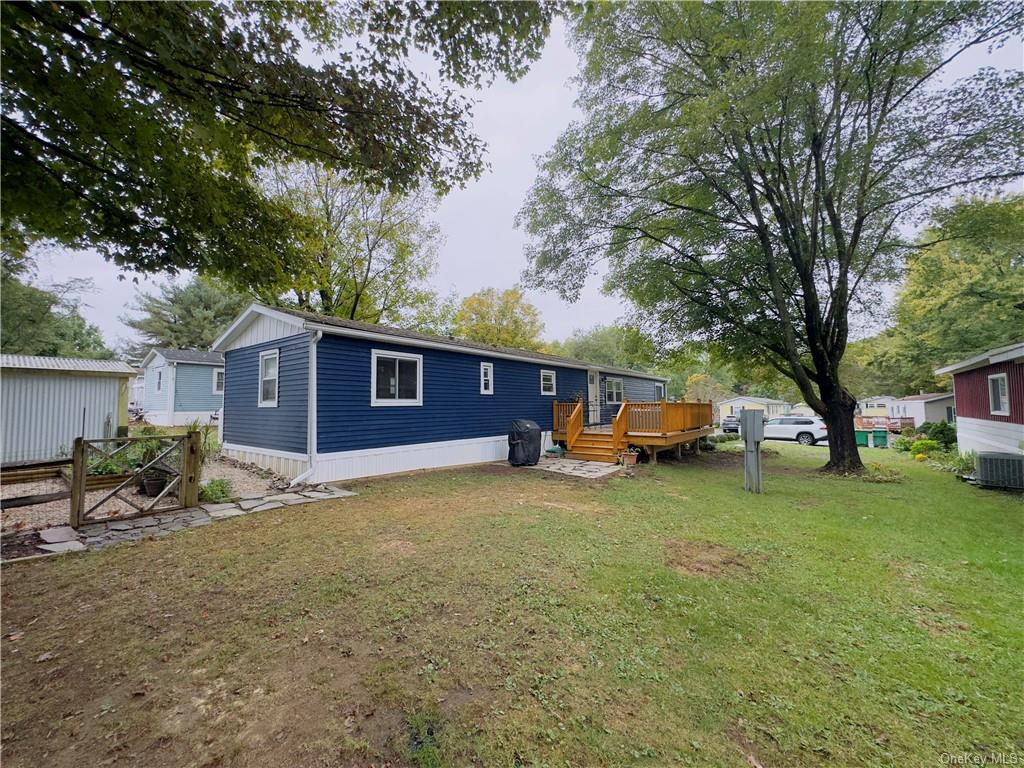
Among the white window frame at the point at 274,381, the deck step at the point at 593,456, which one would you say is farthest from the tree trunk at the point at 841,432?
the white window frame at the point at 274,381

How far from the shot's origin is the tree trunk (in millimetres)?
10000

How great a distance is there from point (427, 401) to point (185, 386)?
14795mm

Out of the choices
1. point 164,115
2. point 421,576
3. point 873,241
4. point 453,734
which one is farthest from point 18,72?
point 873,241

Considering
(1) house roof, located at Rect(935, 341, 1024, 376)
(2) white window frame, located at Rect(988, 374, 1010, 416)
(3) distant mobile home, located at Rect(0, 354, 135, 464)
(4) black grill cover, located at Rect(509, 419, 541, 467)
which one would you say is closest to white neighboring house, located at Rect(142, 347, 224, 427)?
(3) distant mobile home, located at Rect(0, 354, 135, 464)

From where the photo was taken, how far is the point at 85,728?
1.85 meters

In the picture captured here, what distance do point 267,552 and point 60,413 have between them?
10947 millimetres

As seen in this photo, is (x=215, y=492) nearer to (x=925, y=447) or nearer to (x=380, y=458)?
(x=380, y=458)

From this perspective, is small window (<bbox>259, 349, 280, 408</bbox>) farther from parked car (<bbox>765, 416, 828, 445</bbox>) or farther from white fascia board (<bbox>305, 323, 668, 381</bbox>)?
parked car (<bbox>765, 416, 828, 445</bbox>)

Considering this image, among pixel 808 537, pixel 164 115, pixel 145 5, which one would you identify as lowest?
pixel 808 537

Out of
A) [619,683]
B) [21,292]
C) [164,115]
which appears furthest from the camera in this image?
[21,292]

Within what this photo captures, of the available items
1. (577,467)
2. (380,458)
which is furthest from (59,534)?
(577,467)

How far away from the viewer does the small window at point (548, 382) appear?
505 inches

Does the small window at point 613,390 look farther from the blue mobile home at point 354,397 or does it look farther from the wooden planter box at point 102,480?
the wooden planter box at point 102,480

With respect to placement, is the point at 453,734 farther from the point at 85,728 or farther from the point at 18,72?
the point at 18,72
